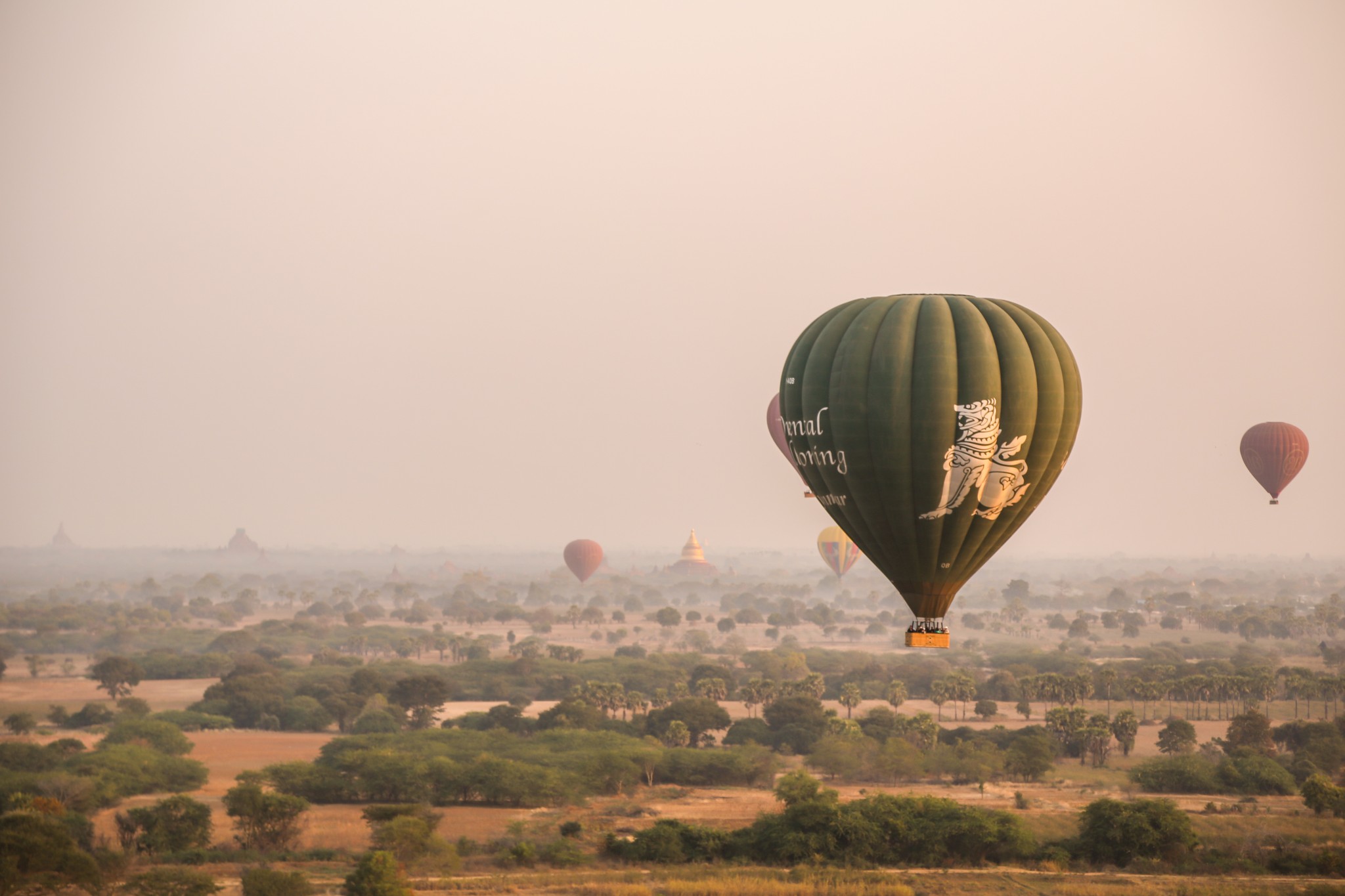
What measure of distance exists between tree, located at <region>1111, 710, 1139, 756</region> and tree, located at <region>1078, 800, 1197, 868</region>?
2660cm

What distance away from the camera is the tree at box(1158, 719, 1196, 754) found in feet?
267

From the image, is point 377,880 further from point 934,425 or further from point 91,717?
point 91,717

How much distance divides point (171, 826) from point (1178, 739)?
5798cm

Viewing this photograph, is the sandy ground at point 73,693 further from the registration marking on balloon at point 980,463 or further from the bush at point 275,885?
the registration marking on balloon at point 980,463

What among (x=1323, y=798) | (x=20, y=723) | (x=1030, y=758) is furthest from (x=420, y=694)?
(x=1323, y=798)

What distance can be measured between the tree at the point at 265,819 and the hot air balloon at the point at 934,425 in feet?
98.7

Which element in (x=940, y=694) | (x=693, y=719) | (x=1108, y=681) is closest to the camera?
(x=693, y=719)

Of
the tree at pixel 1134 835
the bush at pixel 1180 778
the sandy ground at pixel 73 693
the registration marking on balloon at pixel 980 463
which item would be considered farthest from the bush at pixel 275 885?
the sandy ground at pixel 73 693

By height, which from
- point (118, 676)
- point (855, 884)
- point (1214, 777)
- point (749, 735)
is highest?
point (118, 676)

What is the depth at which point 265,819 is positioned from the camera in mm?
55875

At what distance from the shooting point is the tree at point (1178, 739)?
267 ft

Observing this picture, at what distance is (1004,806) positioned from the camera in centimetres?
6319

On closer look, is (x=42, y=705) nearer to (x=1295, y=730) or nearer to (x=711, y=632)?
(x=1295, y=730)

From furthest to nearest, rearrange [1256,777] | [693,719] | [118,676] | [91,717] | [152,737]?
[118,676] < [91,717] < [693,719] < [152,737] < [1256,777]
